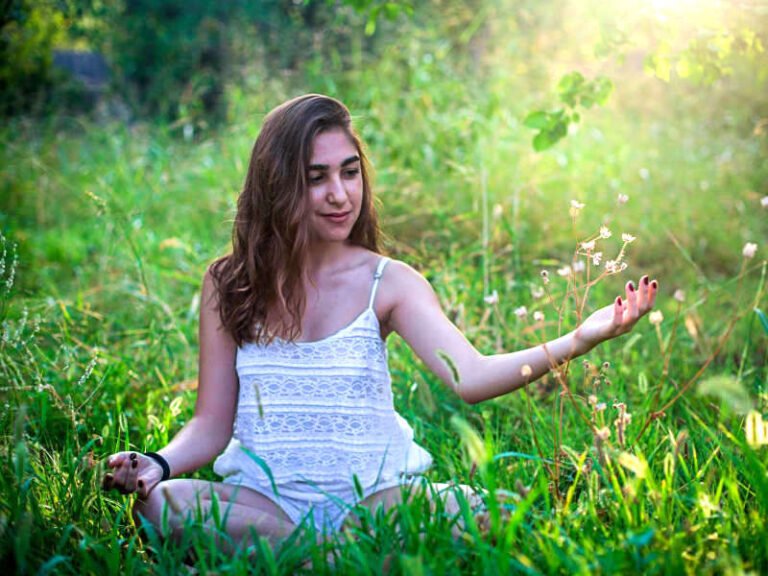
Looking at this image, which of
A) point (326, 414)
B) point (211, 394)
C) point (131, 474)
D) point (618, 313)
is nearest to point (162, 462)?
point (131, 474)

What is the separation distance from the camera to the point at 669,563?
143 centimetres

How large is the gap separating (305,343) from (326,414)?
19cm

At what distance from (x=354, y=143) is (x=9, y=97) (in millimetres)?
5798

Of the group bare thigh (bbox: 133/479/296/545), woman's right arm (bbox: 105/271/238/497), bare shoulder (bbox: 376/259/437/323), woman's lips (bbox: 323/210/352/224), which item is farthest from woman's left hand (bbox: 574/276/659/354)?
woman's right arm (bbox: 105/271/238/497)

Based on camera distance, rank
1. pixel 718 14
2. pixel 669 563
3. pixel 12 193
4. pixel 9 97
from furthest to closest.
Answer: pixel 9 97 < pixel 12 193 < pixel 718 14 < pixel 669 563

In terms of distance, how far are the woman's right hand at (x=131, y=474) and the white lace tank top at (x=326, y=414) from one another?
268 mm

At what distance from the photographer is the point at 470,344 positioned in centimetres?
199

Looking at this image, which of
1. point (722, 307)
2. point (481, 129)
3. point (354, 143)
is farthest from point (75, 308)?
point (722, 307)

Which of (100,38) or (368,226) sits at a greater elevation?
(100,38)

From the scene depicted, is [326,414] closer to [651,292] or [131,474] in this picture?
[131,474]

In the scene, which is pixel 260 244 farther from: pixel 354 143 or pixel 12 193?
pixel 12 193

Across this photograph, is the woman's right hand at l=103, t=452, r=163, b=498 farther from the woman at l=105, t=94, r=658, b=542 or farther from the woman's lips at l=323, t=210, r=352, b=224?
the woman's lips at l=323, t=210, r=352, b=224

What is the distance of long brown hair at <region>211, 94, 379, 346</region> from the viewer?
6.88 ft

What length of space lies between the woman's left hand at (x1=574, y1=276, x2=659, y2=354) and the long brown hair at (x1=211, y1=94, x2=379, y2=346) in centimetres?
79
